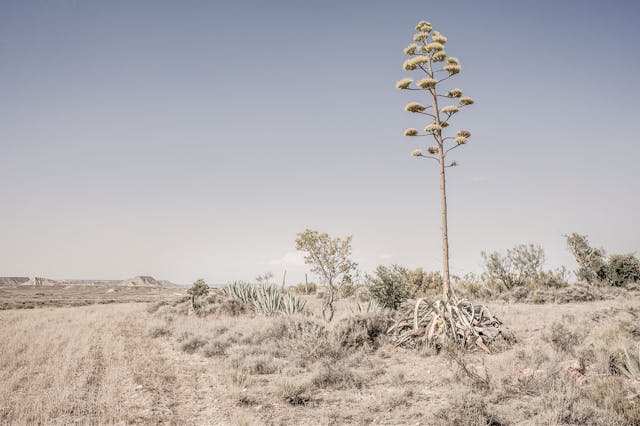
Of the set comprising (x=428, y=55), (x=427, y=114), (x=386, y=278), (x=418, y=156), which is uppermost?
(x=428, y=55)

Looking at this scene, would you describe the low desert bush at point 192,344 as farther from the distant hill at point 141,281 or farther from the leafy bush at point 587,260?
the distant hill at point 141,281

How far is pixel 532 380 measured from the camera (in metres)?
6.04

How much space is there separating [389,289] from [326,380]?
8.01 m

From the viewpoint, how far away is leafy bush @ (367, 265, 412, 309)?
1443cm

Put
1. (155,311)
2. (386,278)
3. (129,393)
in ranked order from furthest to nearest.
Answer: (155,311) → (386,278) → (129,393)

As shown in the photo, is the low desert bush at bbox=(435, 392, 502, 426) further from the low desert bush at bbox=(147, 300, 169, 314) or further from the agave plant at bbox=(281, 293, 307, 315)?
the low desert bush at bbox=(147, 300, 169, 314)

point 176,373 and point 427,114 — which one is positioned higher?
point 427,114

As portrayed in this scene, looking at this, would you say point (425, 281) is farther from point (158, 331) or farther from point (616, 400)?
point (616, 400)

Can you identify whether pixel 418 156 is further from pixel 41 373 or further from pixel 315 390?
pixel 41 373

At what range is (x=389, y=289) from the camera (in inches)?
570

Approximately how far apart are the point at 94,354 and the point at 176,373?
339cm

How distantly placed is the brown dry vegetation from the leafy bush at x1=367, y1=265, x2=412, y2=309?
12.0ft

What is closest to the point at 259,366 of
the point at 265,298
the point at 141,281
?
the point at 265,298

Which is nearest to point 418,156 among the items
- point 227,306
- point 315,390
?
point 315,390
